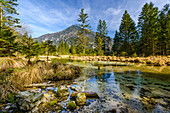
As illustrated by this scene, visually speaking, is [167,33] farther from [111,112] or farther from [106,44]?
[111,112]

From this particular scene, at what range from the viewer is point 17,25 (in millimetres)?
14453

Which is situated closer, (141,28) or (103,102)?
(103,102)

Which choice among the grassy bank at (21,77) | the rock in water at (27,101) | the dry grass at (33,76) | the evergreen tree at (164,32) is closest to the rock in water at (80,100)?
the rock in water at (27,101)

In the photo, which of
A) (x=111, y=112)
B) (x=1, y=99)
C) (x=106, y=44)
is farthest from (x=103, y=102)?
(x=106, y=44)

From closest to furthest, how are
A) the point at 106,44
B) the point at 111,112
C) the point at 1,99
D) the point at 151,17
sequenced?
1. the point at 111,112
2. the point at 1,99
3. the point at 151,17
4. the point at 106,44

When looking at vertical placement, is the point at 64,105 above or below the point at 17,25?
below

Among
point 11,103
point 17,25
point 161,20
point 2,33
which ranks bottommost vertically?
point 11,103

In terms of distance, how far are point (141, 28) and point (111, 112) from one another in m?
30.0

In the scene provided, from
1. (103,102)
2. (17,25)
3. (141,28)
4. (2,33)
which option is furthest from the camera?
(141,28)

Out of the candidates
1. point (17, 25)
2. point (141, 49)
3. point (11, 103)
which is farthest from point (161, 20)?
point (17, 25)

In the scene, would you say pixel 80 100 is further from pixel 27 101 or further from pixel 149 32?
pixel 149 32

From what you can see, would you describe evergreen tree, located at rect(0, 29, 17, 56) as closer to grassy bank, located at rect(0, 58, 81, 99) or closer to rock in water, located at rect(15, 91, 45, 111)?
grassy bank, located at rect(0, 58, 81, 99)

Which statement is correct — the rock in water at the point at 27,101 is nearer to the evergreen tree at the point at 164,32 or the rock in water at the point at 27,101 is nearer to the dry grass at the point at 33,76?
A: the dry grass at the point at 33,76

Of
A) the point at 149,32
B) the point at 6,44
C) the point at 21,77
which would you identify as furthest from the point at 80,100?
the point at 149,32
